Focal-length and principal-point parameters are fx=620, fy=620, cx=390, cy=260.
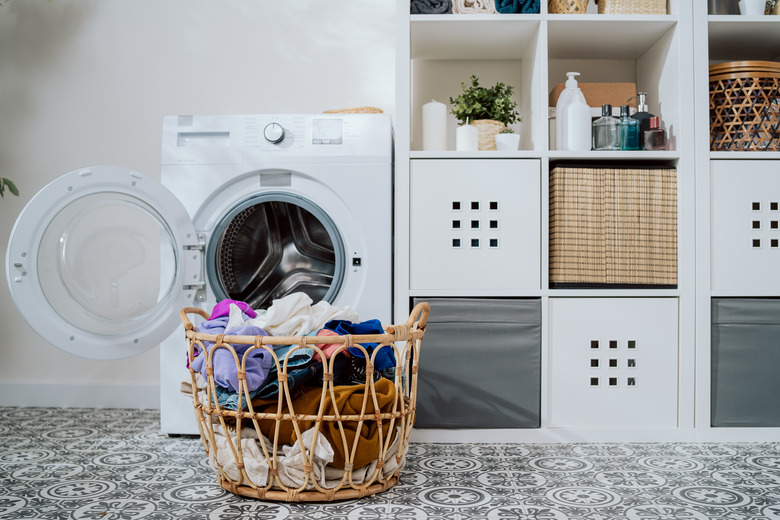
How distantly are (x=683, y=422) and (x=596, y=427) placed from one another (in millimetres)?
263

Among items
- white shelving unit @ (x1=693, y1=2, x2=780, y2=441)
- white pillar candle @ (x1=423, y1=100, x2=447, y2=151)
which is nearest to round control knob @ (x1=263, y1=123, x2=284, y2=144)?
white pillar candle @ (x1=423, y1=100, x2=447, y2=151)

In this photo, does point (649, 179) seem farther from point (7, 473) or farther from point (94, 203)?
point (7, 473)

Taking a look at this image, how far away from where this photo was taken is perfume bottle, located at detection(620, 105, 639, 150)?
1919 millimetres

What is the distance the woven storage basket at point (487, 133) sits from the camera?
78.9 inches

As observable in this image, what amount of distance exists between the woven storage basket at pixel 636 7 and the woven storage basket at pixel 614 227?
0.50 m

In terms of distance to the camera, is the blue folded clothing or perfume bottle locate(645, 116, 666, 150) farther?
perfume bottle locate(645, 116, 666, 150)

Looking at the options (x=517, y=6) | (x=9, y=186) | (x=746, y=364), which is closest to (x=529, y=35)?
(x=517, y=6)

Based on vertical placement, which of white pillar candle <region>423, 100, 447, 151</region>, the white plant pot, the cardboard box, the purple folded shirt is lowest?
the purple folded shirt

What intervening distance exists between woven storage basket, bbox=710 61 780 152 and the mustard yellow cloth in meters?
1.37

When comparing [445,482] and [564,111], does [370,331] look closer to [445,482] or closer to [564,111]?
[445,482]

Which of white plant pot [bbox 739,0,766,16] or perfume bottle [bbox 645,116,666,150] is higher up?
white plant pot [bbox 739,0,766,16]

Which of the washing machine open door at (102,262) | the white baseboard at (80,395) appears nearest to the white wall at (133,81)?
the white baseboard at (80,395)

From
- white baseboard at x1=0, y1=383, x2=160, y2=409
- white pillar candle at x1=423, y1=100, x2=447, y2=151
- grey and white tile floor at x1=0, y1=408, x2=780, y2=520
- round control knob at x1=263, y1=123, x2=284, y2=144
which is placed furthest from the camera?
white baseboard at x1=0, y1=383, x2=160, y2=409

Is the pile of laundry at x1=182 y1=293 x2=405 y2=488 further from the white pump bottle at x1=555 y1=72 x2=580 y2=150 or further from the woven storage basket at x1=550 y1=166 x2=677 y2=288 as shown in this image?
the white pump bottle at x1=555 y1=72 x2=580 y2=150
